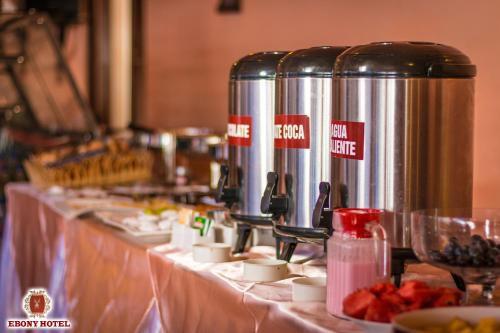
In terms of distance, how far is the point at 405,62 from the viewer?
5.23 feet

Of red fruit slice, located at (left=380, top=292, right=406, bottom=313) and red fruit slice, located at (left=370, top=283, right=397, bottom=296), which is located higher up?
red fruit slice, located at (left=370, top=283, right=397, bottom=296)

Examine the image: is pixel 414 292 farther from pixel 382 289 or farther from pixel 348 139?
pixel 348 139

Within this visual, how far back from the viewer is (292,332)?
1422 millimetres

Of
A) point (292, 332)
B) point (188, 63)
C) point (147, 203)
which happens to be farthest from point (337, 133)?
point (188, 63)

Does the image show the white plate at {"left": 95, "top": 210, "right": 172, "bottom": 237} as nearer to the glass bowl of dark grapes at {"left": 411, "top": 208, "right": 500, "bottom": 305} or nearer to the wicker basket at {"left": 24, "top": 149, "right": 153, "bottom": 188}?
the glass bowl of dark grapes at {"left": 411, "top": 208, "right": 500, "bottom": 305}

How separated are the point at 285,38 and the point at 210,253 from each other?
2.55 metres

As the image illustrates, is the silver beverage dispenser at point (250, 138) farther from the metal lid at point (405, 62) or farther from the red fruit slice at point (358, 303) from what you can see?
the red fruit slice at point (358, 303)

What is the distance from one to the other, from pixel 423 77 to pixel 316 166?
328 millimetres

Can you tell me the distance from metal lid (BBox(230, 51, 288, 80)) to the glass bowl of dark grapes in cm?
68

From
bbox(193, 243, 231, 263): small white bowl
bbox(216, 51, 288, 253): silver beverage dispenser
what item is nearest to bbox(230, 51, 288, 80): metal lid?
bbox(216, 51, 288, 253): silver beverage dispenser

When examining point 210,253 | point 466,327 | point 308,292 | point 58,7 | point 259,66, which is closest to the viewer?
point 466,327

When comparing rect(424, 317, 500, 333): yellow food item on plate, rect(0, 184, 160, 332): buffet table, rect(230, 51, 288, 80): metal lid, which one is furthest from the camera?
rect(0, 184, 160, 332): buffet table

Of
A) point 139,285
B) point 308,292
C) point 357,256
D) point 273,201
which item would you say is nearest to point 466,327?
point 357,256

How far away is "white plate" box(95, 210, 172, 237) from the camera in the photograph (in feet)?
7.67
